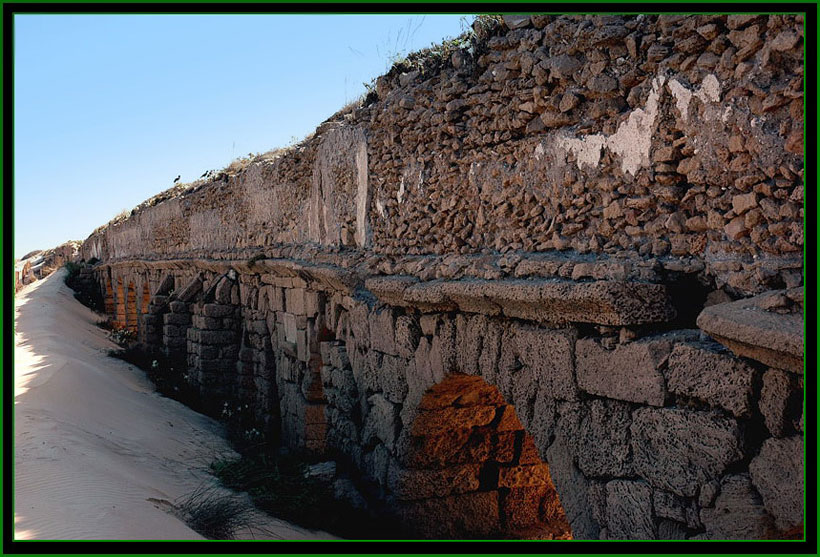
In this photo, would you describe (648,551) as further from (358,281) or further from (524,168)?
(358,281)

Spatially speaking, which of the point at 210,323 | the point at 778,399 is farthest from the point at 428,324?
the point at 210,323

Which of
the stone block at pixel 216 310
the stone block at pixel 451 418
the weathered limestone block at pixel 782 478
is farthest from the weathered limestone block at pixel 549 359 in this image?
the stone block at pixel 216 310

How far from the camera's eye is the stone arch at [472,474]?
5.46 metres

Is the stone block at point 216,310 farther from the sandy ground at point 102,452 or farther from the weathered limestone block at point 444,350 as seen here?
the weathered limestone block at point 444,350

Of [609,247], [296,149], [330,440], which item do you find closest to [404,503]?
[330,440]

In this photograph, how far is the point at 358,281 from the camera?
20.4 feet

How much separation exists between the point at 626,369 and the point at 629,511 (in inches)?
27.5

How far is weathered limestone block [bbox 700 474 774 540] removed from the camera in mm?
2824

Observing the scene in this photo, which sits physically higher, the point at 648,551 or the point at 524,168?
the point at 524,168

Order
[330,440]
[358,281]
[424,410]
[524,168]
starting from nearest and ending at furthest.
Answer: [524,168], [424,410], [358,281], [330,440]

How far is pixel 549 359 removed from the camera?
3898mm

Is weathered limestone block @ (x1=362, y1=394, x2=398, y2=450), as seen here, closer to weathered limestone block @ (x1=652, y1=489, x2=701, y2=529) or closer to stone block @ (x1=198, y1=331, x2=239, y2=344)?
weathered limestone block @ (x1=652, y1=489, x2=701, y2=529)

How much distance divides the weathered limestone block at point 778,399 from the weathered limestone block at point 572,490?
1.16 meters

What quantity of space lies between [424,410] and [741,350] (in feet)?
9.50
